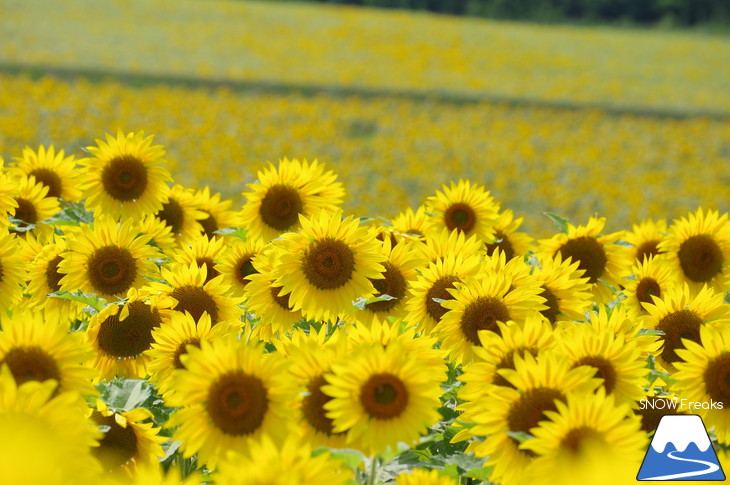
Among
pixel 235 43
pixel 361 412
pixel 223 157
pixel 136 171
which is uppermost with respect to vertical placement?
pixel 235 43

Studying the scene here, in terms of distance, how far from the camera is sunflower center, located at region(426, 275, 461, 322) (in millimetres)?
2344

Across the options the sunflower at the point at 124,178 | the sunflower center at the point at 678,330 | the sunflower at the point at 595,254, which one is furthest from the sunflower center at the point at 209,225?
the sunflower center at the point at 678,330

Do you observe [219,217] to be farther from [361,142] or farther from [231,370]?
[361,142]

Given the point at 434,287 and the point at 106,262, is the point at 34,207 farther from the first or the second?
the point at 434,287

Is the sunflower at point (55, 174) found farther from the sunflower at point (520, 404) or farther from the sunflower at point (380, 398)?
the sunflower at point (520, 404)

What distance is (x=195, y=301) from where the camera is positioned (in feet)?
7.84

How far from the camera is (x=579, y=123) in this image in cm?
1371

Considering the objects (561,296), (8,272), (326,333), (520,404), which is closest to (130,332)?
(8,272)

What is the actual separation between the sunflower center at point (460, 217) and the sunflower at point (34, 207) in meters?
1.49

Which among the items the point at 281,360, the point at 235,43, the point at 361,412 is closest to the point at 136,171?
the point at 281,360

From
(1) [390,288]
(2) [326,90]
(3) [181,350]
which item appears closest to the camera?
(3) [181,350]

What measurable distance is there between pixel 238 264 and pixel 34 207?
34.5 inches

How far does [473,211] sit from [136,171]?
1259mm

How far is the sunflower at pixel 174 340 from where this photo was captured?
6.82 feet
